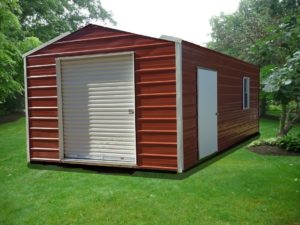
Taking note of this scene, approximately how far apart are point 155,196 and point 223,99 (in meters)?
3.37

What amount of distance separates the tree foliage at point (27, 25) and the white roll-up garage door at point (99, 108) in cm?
454

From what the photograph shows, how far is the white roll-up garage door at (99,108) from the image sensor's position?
6664 mm

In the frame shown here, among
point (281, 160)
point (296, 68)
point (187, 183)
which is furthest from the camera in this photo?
point (281, 160)

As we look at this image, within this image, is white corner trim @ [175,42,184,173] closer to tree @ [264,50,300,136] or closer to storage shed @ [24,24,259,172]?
storage shed @ [24,24,259,172]

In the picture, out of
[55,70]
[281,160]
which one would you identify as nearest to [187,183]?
[55,70]

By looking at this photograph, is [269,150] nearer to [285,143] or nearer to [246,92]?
[285,143]

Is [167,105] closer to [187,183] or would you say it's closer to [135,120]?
[135,120]

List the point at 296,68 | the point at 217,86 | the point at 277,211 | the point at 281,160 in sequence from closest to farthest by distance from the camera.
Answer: the point at 296,68 → the point at 277,211 → the point at 217,86 → the point at 281,160

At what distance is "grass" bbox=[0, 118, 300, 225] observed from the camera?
19.2 ft

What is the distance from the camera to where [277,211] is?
237 inches

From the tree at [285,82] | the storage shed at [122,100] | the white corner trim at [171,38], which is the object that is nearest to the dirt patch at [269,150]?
the storage shed at [122,100]

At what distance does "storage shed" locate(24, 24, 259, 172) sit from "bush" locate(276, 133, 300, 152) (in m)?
4.33

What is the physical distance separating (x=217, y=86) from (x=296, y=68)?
4.39 m

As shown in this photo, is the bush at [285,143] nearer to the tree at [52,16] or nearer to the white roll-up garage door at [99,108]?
the white roll-up garage door at [99,108]
